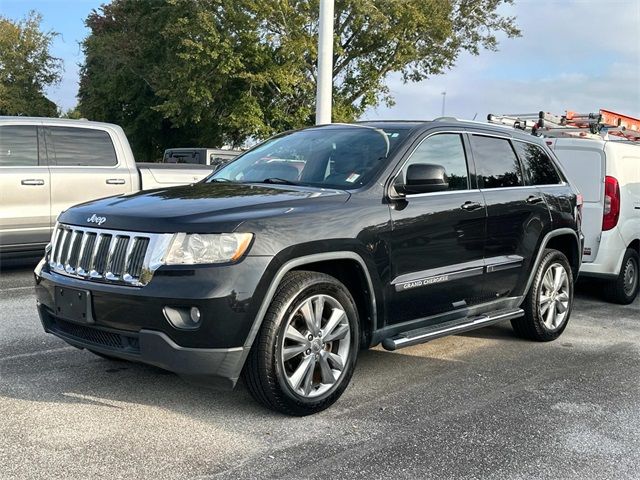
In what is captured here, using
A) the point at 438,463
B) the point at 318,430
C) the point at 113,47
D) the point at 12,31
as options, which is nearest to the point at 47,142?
the point at 318,430

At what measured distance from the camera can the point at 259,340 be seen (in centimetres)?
363

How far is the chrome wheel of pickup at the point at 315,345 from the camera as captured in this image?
3801 mm

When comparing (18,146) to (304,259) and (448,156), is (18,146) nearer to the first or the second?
(448,156)

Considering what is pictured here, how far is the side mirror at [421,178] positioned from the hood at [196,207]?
48 centimetres

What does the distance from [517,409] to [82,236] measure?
9.41ft

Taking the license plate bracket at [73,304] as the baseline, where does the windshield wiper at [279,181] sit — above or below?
above

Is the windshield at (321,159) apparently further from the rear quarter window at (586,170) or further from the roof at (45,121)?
the roof at (45,121)

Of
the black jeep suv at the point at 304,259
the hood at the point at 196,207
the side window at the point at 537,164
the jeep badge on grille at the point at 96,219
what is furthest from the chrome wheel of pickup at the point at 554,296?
the jeep badge on grille at the point at 96,219

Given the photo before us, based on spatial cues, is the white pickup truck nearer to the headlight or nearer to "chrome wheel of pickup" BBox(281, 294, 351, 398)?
the headlight

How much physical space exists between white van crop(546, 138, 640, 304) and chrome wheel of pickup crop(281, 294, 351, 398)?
182 inches

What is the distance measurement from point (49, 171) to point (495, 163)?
562 centimetres

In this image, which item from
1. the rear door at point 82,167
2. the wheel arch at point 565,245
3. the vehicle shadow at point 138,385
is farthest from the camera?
the rear door at point 82,167

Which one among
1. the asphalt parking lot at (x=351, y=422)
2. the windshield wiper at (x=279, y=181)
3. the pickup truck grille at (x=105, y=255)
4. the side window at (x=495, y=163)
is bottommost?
the asphalt parking lot at (x=351, y=422)

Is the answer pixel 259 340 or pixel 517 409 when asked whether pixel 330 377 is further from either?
pixel 517 409
